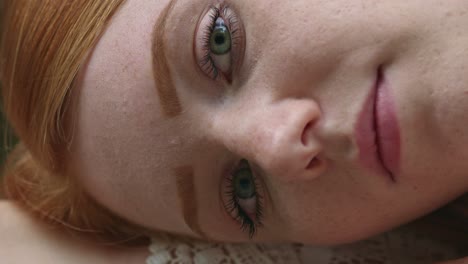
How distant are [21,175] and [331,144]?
2.39ft

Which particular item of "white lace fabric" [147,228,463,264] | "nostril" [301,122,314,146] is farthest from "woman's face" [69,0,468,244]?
"white lace fabric" [147,228,463,264]

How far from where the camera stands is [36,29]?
922 mm

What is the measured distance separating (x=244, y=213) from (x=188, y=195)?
11 cm

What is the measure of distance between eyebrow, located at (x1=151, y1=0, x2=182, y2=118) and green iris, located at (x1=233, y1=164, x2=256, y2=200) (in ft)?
0.53

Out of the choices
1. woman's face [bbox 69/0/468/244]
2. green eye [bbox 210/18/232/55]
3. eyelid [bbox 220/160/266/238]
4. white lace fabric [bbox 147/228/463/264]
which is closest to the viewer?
woman's face [bbox 69/0/468/244]

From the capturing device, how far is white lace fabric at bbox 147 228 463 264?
1012mm

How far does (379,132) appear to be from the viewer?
73 cm

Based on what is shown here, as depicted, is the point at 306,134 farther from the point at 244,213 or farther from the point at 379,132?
the point at 244,213

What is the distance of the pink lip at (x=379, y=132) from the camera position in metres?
0.71

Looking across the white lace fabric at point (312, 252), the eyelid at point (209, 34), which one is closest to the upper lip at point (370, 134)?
the eyelid at point (209, 34)

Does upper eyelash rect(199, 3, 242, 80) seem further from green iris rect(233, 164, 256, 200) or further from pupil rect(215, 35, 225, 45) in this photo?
green iris rect(233, 164, 256, 200)

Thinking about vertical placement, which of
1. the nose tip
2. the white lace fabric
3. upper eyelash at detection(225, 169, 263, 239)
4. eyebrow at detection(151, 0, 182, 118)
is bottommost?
the white lace fabric

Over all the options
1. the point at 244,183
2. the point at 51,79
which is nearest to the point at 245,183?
the point at 244,183

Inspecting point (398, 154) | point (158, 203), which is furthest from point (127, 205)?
point (398, 154)
